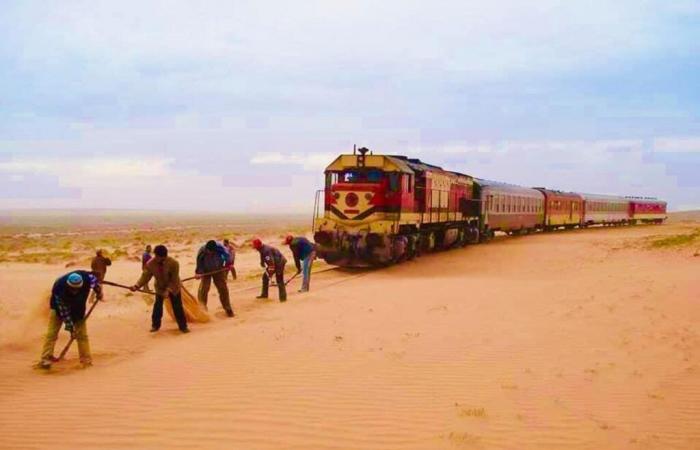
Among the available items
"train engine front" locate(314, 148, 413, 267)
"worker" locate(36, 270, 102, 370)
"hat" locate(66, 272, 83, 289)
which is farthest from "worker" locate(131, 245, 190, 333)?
"train engine front" locate(314, 148, 413, 267)

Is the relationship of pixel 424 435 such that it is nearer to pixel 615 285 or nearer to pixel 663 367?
pixel 663 367

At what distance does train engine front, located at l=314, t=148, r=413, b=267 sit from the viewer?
68.9 ft

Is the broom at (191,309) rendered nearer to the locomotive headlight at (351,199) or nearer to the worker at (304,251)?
the worker at (304,251)

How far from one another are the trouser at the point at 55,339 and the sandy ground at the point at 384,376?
327 mm

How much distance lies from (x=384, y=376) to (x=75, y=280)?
176 inches

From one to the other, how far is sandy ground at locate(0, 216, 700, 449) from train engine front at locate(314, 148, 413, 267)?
5.72 metres

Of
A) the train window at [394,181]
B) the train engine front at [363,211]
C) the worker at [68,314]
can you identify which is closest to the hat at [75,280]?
the worker at [68,314]

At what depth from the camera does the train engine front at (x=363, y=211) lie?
21016 mm

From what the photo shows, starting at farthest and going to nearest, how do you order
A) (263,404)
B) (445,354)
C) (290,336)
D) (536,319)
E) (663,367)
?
1. (536,319)
2. (290,336)
3. (445,354)
4. (663,367)
5. (263,404)

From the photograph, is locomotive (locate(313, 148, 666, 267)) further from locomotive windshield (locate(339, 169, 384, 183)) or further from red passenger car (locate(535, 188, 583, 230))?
red passenger car (locate(535, 188, 583, 230))

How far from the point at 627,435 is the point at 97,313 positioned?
12047 millimetres

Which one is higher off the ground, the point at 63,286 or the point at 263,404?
the point at 63,286

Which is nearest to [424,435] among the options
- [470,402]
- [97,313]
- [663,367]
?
[470,402]

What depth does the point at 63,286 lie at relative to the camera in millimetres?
9055
